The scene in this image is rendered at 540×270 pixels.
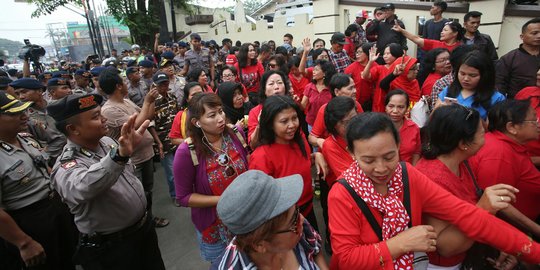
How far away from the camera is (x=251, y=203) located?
118cm

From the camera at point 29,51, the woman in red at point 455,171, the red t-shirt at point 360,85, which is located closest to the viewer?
the woman in red at point 455,171

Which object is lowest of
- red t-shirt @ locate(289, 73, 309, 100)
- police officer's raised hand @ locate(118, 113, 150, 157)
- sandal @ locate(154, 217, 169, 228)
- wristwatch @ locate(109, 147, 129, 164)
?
sandal @ locate(154, 217, 169, 228)

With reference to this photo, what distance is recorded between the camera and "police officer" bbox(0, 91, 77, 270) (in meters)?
2.22

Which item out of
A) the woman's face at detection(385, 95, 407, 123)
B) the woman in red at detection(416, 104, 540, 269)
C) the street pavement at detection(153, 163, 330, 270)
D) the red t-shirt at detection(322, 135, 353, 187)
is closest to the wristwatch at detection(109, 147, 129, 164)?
the red t-shirt at detection(322, 135, 353, 187)

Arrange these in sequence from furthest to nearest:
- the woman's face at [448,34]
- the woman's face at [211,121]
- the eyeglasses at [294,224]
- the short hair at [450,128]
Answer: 1. the woman's face at [448,34]
2. the woman's face at [211,121]
3. the short hair at [450,128]
4. the eyeglasses at [294,224]

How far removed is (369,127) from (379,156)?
15cm

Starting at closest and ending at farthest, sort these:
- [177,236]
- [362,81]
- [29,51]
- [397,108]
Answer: [397,108] < [177,236] < [362,81] < [29,51]

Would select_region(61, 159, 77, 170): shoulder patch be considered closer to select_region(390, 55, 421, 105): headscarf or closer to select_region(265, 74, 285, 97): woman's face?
select_region(265, 74, 285, 97): woman's face

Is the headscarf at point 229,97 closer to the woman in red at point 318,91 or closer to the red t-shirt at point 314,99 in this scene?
the woman in red at point 318,91

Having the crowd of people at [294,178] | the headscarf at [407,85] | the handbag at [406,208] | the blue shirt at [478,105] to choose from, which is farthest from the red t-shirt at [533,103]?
the handbag at [406,208]

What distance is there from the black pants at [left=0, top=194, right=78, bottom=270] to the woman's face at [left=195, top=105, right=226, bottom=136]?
1.62 metres

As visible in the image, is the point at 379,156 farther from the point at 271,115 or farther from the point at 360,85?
the point at 360,85

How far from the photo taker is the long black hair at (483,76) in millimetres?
Result: 2883

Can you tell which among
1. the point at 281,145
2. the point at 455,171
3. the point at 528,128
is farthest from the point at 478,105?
the point at 281,145
